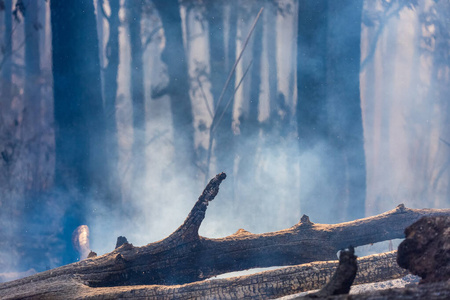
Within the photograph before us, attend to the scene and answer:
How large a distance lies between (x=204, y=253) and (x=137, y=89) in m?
4.15

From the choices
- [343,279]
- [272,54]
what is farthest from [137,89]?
[343,279]

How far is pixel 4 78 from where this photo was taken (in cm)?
580

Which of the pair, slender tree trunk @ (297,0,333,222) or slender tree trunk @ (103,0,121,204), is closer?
slender tree trunk @ (103,0,121,204)

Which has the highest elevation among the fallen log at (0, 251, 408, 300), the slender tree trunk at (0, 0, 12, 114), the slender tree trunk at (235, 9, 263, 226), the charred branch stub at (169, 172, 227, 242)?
the slender tree trunk at (0, 0, 12, 114)

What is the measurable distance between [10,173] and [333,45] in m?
6.69

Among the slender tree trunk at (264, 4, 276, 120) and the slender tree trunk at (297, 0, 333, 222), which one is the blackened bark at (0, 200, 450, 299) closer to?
the slender tree trunk at (297, 0, 333, 222)

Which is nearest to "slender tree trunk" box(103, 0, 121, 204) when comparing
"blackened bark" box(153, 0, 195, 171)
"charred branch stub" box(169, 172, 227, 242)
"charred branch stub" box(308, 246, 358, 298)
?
"blackened bark" box(153, 0, 195, 171)

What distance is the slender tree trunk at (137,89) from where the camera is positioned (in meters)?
6.47

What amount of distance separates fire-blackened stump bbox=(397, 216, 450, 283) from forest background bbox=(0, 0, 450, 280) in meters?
4.79

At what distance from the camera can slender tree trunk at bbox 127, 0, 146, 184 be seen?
255 inches

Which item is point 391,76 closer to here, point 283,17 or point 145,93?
point 283,17

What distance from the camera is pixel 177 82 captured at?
22.0 feet

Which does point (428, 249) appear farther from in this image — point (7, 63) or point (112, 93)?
point (7, 63)

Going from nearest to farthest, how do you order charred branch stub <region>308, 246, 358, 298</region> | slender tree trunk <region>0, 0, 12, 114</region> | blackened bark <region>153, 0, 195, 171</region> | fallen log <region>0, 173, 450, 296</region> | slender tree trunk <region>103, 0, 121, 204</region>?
→ 1. charred branch stub <region>308, 246, 358, 298</region>
2. fallen log <region>0, 173, 450, 296</region>
3. slender tree trunk <region>0, 0, 12, 114</region>
4. slender tree trunk <region>103, 0, 121, 204</region>
5. blackened bark <region>153, 0, 195, 171</region>
